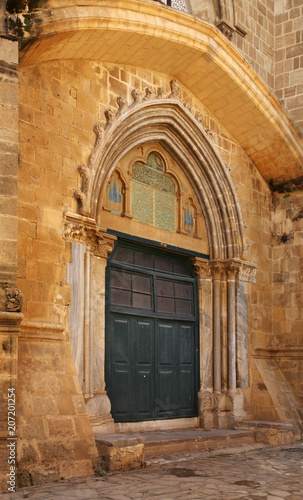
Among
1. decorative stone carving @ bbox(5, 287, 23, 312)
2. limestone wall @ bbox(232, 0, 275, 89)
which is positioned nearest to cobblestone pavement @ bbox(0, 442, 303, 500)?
decorative stone carving @ bbox(5, 287, 23, 312)

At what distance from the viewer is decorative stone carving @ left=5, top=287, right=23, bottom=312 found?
5293mm

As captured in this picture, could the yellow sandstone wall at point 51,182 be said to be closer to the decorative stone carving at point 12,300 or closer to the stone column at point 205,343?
the decorative stone carving at point 12,300

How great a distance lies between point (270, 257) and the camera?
1052cm

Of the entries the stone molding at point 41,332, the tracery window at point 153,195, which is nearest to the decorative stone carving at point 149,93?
the tracery window at point 153,195

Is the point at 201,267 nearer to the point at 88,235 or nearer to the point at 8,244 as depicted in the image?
the point at 88,235

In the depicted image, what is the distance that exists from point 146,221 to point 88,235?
4.90ft

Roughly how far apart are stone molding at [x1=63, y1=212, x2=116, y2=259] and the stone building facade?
0.02 meters

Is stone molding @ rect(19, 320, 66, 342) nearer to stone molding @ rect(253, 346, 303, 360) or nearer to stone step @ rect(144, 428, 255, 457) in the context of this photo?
stone step @ rect(144, 428, 255, 457)

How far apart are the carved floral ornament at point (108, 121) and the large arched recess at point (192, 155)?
0.05 m

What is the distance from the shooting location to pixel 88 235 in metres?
7.33

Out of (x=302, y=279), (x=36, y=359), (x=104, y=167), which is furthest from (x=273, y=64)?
(x=36, y=359)

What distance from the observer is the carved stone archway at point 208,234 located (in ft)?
26.2

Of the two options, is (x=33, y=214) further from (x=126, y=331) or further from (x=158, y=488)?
(x=158, y=488)

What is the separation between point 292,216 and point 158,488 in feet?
19.8
